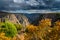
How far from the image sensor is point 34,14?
3857mm

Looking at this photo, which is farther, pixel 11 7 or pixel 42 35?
pixel 11 7

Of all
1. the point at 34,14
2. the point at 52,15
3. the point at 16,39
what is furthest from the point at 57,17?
the point at 16,39

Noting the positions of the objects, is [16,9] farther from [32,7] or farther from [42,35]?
[42,35]

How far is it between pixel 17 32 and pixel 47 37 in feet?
1.75

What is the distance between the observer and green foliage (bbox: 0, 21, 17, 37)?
3.44 meters

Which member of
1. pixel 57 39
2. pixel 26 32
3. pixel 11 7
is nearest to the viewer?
pixel 57 39

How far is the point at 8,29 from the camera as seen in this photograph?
3.62m

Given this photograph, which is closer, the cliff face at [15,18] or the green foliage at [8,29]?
the green foliage at [8,29]

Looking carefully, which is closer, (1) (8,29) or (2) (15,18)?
(1) (8,29)

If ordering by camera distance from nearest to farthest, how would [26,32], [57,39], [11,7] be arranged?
[57,39] → [26,32] → [11,7]

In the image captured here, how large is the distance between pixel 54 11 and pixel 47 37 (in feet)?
2.21

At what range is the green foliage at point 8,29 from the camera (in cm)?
344

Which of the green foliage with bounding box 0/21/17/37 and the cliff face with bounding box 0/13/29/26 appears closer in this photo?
the green foliage with bounding box 0/21/17/37

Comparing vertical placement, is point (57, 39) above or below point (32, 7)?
below
